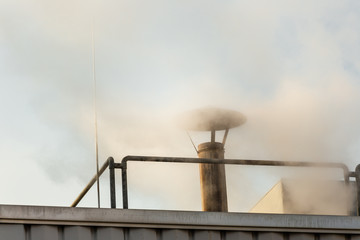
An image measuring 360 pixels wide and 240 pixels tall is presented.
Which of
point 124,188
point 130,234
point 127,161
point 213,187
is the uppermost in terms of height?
point 213,187

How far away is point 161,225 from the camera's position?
7.17 meters

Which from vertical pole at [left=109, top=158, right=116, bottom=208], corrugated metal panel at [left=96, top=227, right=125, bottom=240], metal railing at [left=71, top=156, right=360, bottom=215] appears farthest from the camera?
metal railing at [left=71, top=156, right=360, bottom=215]

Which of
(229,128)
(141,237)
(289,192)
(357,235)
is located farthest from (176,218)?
(289,192)

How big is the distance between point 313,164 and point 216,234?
148cm

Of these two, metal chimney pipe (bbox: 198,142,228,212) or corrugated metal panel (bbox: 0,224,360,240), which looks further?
metal chimney pipe (bbox: 198,142,228,212)

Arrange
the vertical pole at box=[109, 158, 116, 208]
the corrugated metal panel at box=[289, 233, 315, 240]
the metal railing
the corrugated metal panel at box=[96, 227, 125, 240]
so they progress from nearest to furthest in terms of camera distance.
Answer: the corrugated metal panel at box=[96, 227, 125, 240]
the vertical pole at box=[109, 158, 116, 208]
the metal railing
the corrugated metal panel at box=[289, 233, 315, 240]

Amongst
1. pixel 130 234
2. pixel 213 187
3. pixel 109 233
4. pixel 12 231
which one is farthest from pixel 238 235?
pixel 213 187

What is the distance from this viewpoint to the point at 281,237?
754cm

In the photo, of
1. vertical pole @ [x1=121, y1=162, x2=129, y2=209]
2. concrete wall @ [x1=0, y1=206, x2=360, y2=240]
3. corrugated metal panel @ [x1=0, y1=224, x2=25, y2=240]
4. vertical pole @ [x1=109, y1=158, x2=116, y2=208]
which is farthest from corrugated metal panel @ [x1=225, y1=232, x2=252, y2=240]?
corrugated metal panel @ [x1=0, y1=224, x2=25, y2=240]

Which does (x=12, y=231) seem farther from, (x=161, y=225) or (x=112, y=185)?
(x=161, y=225)

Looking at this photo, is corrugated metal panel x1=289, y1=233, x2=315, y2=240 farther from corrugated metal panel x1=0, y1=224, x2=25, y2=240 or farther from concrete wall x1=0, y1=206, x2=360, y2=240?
corrugated metal panel x1=0, y1=224, x2=25, y2=240

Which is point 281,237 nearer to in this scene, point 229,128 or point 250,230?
point 250,230

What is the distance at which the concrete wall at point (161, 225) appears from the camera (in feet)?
22.3

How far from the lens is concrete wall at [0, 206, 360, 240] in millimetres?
6793
